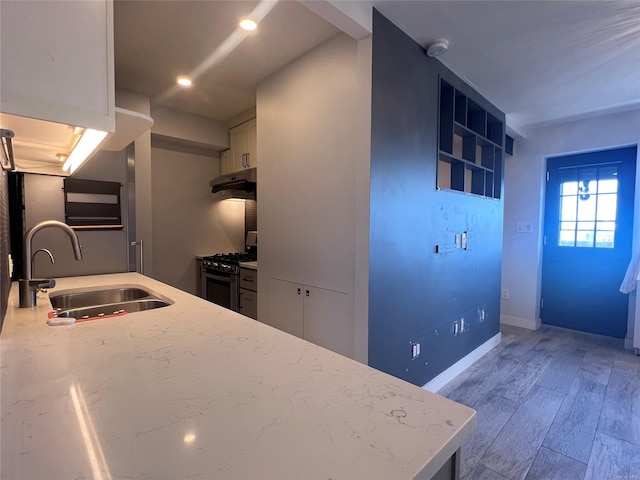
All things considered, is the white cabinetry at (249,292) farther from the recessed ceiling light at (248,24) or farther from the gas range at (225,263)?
the recessed ceiling light at (248,24)

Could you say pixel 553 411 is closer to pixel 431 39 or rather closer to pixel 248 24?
pixel 431 39

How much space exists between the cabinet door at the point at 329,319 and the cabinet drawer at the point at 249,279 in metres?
0.78

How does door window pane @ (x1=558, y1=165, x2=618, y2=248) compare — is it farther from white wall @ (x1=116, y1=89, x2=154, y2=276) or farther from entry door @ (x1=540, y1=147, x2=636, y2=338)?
white wall @ (x1=116, y1=89, x2=154, y2=276)

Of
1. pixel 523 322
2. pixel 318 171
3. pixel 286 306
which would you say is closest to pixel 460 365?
pixel 286 306

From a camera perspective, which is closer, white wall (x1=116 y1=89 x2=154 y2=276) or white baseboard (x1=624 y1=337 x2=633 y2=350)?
white wall (x1=116 y1=89 x2=154 y2=276)

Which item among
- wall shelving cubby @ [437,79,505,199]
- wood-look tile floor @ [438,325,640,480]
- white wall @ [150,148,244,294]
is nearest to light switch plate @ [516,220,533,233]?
wall shelving cubby @ [437,79,505,199]

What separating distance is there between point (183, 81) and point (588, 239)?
4.53 meters

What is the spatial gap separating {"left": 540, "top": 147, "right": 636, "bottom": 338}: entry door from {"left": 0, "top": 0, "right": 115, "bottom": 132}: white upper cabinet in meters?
4.52

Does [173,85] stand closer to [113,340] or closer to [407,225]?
[407,225]

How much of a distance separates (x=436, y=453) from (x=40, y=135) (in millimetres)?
1369

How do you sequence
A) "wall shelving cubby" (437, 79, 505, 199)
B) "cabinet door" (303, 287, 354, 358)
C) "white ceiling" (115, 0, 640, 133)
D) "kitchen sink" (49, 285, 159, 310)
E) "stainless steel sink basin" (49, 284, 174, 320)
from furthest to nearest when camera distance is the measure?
"wall shelving cubby" (437, 79, 505, 199), "cabinet door" (303, 287, 354, 358), "white ceiling" (115, 0, 640, 133), "kitchen sink" (49, 285, 159, 310), "stainless steel sink basin" (49, 284, 174, 320)

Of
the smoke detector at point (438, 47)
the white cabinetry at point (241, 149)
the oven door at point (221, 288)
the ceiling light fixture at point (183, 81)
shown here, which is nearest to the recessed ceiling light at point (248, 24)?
the ceiling light fixture at point (183, 81)

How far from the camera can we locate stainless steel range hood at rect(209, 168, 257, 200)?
338cm

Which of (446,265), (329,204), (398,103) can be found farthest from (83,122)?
(446,265)
